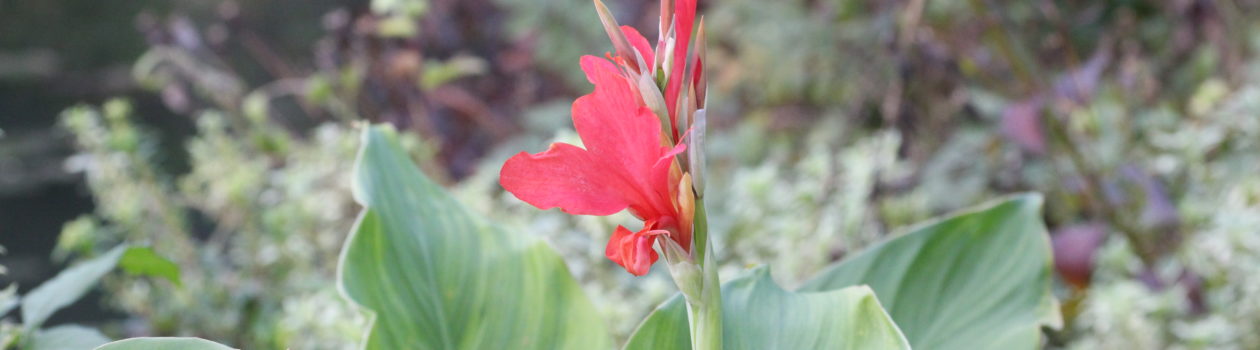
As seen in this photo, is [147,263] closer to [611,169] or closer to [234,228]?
[611,169]

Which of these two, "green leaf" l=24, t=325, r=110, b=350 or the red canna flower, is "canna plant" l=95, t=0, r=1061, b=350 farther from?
"green leaf" l=24, t=325, r=110, b=350

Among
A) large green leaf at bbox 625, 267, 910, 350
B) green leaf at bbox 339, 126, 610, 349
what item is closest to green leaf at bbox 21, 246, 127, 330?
green leaf at bbox 339, 126, 610, 349

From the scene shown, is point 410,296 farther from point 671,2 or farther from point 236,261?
point 236,261

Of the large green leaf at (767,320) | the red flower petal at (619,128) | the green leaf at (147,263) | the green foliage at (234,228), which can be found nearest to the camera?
the red flower petal at (619,128)

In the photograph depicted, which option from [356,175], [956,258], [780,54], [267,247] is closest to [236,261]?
[267,247]

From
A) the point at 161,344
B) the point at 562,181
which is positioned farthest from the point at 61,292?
the point at 562,181

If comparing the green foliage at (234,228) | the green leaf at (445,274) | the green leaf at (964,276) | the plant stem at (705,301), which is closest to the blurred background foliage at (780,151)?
the green foliage at (234,228)

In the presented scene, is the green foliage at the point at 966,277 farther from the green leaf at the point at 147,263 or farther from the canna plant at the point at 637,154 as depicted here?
the green leaf at the point at 147,263
